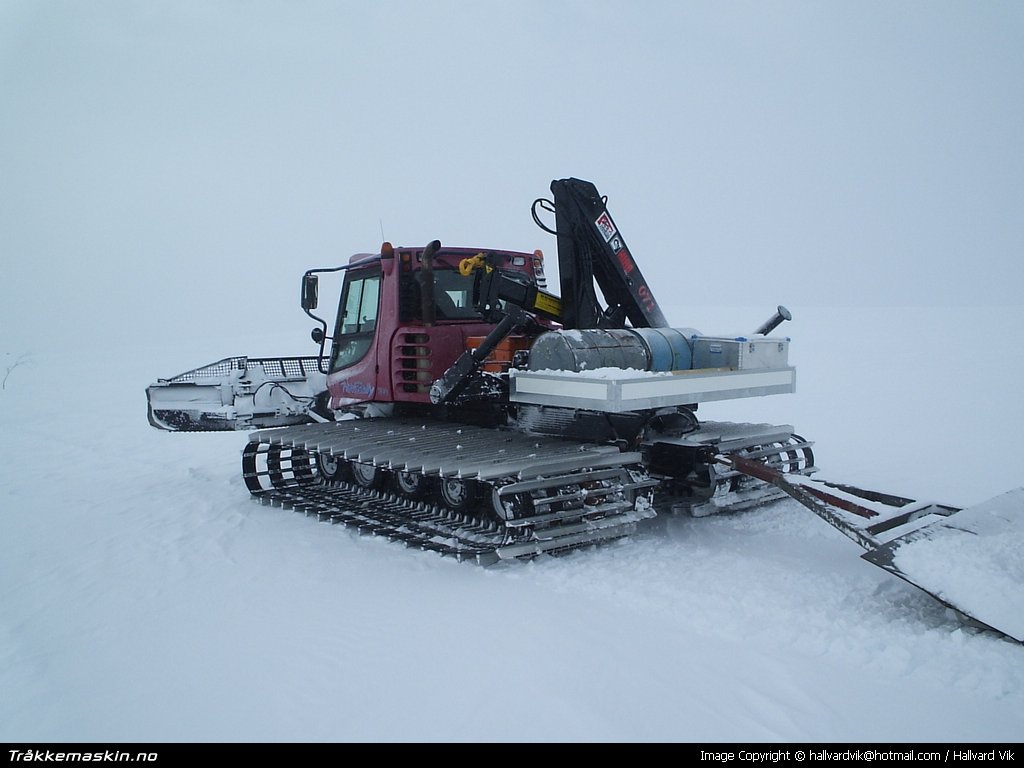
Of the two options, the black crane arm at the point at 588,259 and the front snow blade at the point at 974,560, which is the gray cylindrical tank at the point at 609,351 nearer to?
the black crane arm at the point at 588,259

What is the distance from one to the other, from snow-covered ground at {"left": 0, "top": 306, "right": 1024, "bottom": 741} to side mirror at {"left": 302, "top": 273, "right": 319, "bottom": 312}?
6.47 feet

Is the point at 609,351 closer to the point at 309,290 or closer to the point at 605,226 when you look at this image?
the point at 605,226

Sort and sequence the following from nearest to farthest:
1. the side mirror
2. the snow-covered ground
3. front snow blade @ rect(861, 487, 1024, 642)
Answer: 1. the snow-covered ground
2. front snow blade @ rect(861, 487, 1024, 642)
3. the side mirror

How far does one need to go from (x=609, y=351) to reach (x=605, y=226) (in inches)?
57.4

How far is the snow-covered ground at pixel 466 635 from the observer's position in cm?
315

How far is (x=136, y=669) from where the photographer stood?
12.2 ft

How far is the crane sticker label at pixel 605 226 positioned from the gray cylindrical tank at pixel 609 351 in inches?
39.7

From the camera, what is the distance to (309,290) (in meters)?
7.49

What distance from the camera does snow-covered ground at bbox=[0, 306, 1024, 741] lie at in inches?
124

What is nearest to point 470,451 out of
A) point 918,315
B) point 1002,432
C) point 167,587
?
point 167,587

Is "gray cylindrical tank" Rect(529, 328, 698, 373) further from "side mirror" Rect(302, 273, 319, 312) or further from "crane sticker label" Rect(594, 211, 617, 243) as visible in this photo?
"side mirror" Rect(302, 273, 319, 312)

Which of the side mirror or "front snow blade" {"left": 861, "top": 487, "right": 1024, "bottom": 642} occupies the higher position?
the side mirror

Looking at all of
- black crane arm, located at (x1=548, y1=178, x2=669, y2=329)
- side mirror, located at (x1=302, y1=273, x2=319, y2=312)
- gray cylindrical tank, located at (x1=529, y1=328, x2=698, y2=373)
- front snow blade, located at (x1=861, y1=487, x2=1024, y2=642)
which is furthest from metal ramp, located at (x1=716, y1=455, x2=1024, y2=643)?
side mirror, located at (x1=302, y1=273, x2=319, y2=312)

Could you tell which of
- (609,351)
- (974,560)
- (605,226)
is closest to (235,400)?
(605,226)
